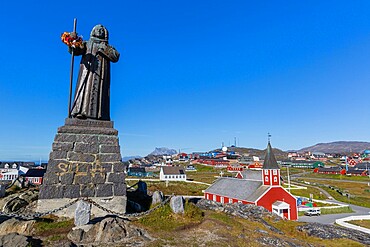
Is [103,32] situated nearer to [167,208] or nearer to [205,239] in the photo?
[167,208]

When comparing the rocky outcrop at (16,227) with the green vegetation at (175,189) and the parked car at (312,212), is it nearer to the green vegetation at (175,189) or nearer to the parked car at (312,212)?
→ the green vegetation at (175,189)

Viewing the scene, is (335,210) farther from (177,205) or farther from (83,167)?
(83,167)

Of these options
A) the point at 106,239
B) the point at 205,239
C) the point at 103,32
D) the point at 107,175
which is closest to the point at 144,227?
the point at 106,239

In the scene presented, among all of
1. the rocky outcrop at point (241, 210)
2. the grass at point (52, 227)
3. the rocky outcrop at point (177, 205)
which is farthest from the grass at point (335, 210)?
the grass at point (52, 227)

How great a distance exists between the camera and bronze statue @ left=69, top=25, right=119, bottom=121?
30.2 feet

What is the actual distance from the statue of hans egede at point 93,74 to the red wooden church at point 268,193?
80.8 ft

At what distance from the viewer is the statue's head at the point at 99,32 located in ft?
31.2

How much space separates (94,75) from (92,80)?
0.21 m

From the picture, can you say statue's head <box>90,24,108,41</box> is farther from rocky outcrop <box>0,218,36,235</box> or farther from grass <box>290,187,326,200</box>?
grass <box>290,187,326,200</box>

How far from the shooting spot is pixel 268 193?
29.8m

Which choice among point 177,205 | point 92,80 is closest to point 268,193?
point 177,205

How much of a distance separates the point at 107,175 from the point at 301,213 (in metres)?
32.5

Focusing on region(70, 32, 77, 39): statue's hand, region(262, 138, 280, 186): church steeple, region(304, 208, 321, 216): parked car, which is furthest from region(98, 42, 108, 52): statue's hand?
region(304, 208, 321, 216): parked car

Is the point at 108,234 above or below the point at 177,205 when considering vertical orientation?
below
